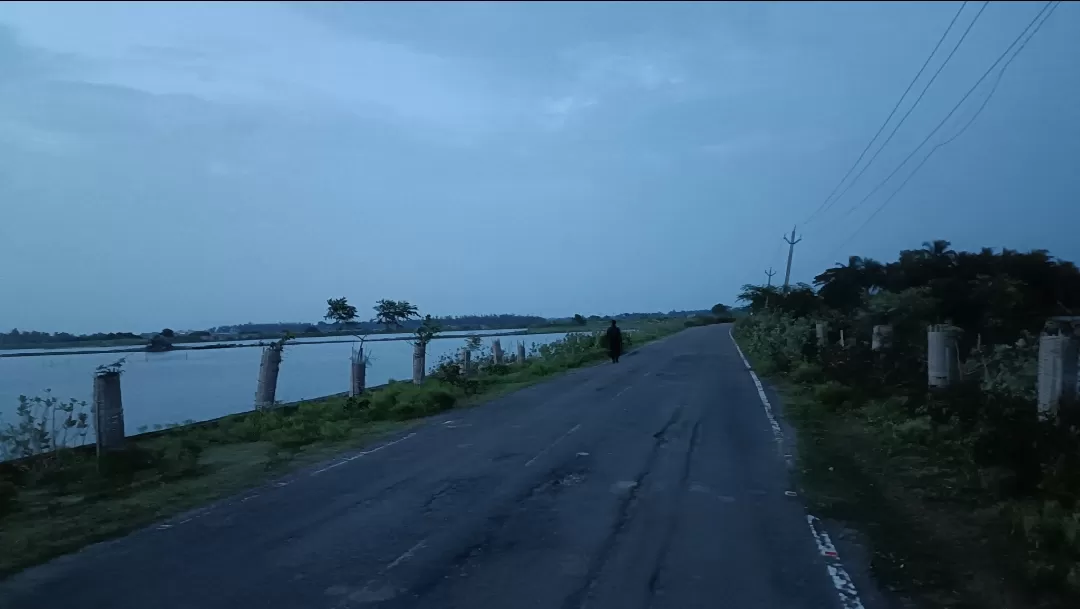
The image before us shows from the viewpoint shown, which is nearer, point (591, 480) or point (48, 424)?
point (591, 480)

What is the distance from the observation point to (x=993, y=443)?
32.6 feet

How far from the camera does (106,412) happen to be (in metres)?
12.3

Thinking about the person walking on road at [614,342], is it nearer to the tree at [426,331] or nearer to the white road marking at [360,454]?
the tree at [426,331]

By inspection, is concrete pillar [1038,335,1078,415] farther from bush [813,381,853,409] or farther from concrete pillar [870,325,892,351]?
concrete pillar [870,325,892,351]

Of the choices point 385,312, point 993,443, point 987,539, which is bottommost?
point 987,539

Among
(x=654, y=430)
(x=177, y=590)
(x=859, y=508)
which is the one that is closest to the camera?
(x=177, y=590)

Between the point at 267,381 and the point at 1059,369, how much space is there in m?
15.9

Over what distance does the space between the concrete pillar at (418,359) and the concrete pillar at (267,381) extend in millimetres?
7782

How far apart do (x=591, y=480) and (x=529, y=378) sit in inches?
772

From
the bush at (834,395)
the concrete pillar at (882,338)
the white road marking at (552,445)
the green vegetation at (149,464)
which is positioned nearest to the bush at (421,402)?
the green vegetation at (149,464)

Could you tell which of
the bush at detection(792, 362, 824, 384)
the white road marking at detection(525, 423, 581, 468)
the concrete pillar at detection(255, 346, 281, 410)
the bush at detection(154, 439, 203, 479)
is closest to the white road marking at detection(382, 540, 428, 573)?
the white road marking at detection(525, 423, 581, 468)

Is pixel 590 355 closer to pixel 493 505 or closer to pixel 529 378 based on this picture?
pixel 529 378

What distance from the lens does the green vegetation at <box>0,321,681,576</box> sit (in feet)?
28.9

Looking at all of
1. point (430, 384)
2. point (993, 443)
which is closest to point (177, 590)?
point (993, 443)
